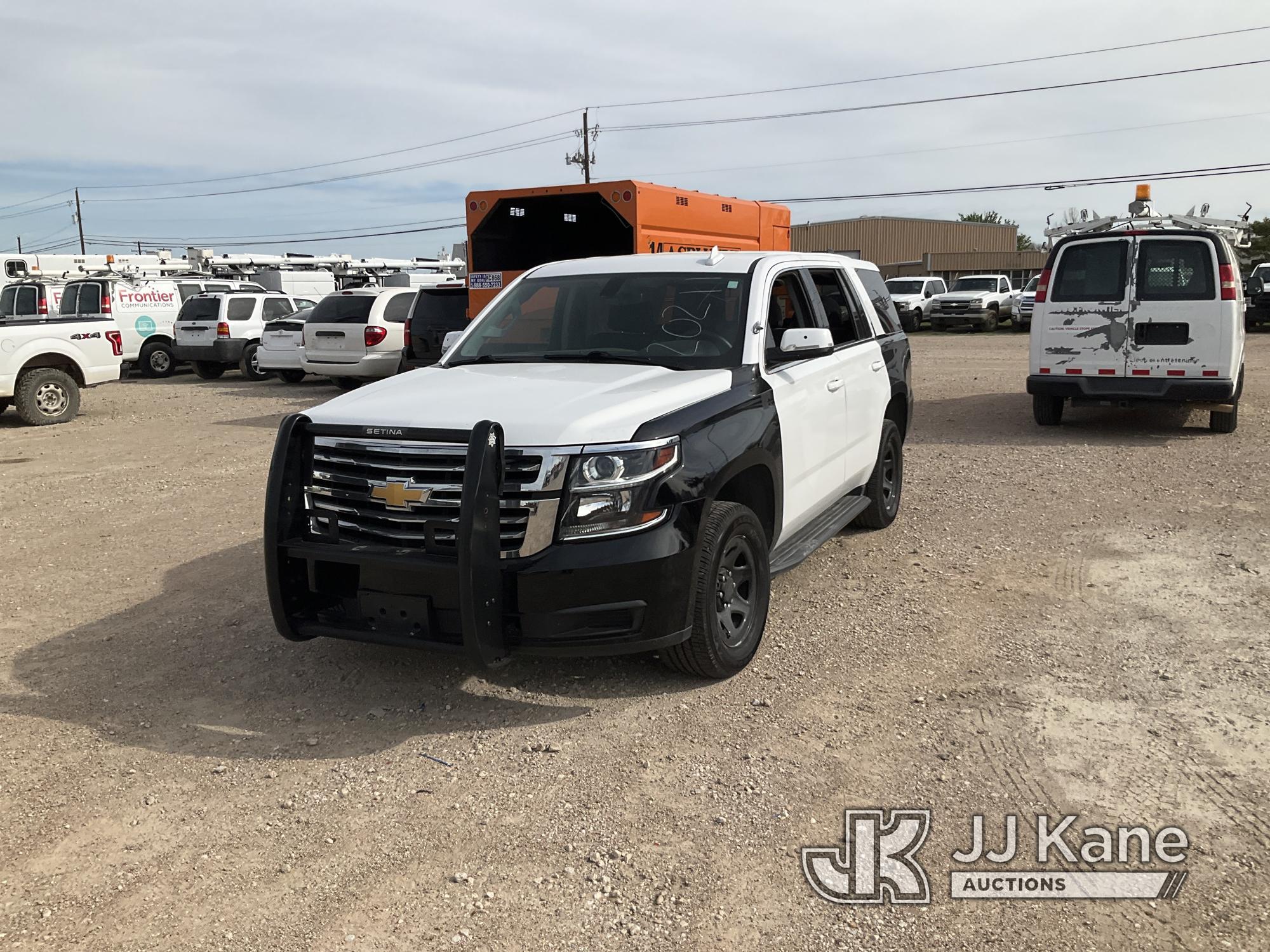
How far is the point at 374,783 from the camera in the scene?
12.6 ft

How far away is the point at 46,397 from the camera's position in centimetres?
1420

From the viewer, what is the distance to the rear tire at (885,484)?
6.99 metres

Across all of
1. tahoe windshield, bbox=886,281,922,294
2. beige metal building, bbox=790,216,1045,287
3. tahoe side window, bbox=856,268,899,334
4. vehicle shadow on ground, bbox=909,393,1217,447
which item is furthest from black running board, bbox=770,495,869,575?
beige metal building, bbox=790,216,1045,287

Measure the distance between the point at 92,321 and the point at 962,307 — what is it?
25.2 m

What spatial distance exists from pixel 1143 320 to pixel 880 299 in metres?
4.62

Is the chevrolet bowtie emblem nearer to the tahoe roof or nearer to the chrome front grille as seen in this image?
the chrome front grille

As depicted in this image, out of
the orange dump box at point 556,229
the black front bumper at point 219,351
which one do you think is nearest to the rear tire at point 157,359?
the black front bumper at point 219,351

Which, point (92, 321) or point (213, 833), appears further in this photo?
point (92, 321)

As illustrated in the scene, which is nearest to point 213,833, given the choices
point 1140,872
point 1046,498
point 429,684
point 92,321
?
point 429,684

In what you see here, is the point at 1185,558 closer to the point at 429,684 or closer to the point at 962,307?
the point at 429,684

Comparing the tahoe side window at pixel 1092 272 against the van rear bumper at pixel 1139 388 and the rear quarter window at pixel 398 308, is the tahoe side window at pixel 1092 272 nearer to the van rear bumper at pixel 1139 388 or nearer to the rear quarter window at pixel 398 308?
the van rear bumper at pixel 1139 388

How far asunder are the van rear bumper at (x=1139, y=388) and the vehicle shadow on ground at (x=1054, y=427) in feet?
1.31

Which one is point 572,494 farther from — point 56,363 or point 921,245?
point 921,245

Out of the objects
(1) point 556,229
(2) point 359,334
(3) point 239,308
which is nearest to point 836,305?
(1) point 556,229
